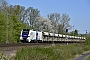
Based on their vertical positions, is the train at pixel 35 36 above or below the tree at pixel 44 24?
below

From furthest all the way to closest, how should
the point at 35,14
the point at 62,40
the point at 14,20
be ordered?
the point at 35,14
the point at 62,40
the point at 14,20

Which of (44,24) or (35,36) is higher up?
(44,24)

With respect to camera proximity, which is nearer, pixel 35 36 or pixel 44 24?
pixel 35 36

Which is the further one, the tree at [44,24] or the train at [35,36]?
the tree at [44,24]

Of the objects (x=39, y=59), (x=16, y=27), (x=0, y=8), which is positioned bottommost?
(x=39, y=59)

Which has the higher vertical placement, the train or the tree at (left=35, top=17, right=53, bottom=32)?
the tree at (left=35, top=17, right=53, bottom=32)

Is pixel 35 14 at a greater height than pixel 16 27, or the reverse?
pixel 35 14

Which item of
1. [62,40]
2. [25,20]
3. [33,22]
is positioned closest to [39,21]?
[33,22]

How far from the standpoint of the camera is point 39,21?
10481 cm

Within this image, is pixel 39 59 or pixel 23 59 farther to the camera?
pixel 39 59

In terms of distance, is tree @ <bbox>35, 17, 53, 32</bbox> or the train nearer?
the train

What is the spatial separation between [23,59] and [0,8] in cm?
5199

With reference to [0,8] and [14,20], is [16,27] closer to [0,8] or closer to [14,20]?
[14,20]

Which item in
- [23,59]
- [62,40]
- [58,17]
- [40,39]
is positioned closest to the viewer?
[23,59]
